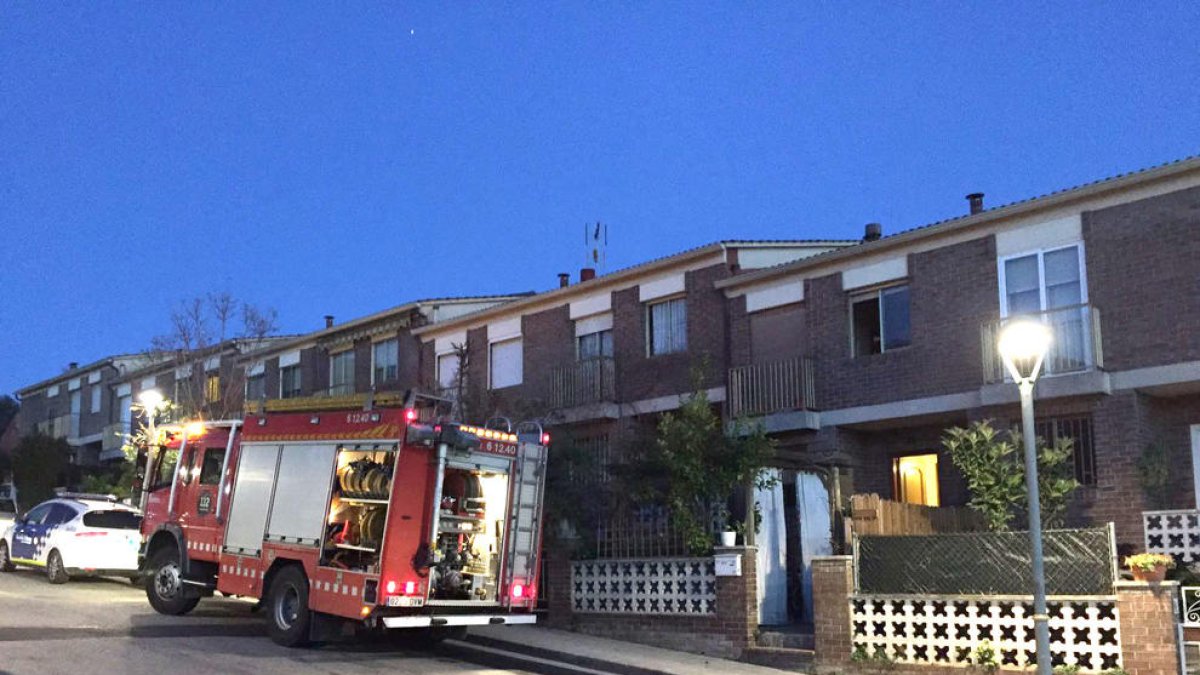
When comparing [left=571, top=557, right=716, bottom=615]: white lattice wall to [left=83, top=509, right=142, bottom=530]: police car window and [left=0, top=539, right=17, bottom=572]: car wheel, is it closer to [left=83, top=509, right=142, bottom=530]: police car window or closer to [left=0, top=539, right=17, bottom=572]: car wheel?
[left=83, top=509, right=142, bottom=530]: police car window

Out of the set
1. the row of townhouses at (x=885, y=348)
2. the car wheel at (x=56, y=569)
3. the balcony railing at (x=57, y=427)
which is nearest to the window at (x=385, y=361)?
the row of townhouses at (x=885, y=348)

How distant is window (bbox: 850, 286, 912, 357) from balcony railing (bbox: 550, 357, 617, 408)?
5.74m

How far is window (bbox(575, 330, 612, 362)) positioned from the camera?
25.4 m

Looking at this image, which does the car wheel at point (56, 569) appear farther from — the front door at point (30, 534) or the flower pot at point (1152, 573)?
the flower pot at point (1152, 573)

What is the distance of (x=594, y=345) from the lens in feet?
84.7

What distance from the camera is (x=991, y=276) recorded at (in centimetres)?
1878

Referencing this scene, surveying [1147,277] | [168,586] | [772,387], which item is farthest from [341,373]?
[1147,277]

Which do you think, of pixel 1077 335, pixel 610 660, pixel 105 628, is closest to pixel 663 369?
pixel 1077 335

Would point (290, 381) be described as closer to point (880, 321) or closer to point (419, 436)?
point (880, 321)

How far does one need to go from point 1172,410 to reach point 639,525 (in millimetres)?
8247

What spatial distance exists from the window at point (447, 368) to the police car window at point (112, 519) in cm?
994

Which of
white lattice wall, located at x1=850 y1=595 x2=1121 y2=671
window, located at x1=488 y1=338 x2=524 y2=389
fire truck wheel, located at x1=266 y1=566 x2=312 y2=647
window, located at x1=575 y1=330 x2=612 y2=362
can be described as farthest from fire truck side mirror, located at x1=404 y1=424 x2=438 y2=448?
window, located at x1=488 y1=338 x2=524 y2=389

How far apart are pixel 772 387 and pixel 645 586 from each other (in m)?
6.66

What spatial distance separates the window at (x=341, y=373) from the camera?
3372 cm
